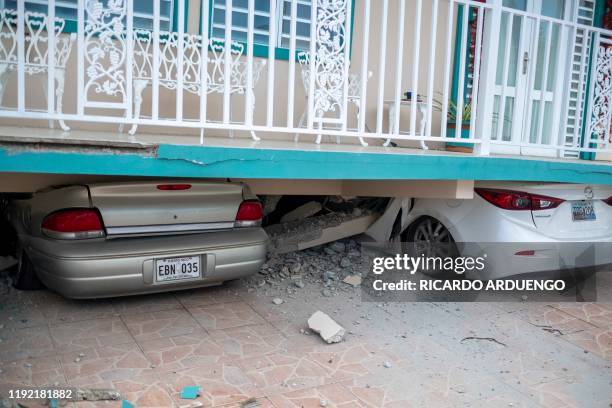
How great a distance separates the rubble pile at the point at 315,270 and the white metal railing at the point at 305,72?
1317 millimetres

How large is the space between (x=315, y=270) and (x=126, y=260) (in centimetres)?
229

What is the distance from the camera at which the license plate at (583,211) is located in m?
5.10

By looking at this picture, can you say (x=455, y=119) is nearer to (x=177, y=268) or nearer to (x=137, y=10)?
(x=137, y=10)

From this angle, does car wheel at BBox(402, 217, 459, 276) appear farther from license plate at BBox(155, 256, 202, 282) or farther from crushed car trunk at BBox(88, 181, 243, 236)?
license plate at BBox(155, 256, 202, 282)

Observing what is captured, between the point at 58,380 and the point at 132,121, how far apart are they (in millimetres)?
1618

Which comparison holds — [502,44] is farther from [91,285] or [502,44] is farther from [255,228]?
[91,285]

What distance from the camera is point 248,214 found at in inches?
183

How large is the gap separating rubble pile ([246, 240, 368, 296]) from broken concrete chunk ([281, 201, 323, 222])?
17.5 inches

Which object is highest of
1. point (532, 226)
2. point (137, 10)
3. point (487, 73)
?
point (137, 10)

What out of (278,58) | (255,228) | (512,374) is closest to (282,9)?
(278,58)

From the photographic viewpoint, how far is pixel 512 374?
12.1 feet

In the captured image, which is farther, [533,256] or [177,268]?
[533,256]

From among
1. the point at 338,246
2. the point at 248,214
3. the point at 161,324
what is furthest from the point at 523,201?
the point at 161,324

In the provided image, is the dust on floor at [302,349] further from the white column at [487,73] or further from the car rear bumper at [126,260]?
the white column at [487,73]
